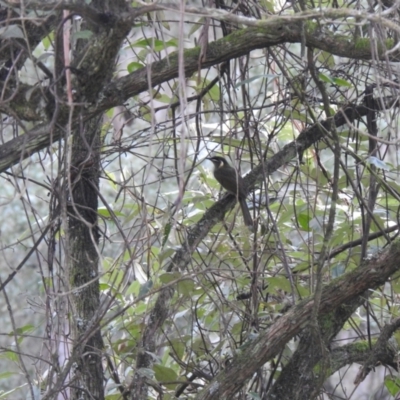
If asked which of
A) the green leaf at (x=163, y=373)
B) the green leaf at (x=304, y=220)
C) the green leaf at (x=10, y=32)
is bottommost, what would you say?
the green leaf at (x=163, y=373)

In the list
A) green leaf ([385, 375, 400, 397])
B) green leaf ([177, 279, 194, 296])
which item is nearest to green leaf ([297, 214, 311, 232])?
green leaf ([177, 279, 194, 296])

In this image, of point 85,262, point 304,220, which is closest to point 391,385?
point 304,220

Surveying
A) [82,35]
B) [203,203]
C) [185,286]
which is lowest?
[185,286]

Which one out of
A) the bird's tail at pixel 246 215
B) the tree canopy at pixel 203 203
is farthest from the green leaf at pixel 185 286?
the bird's tail at pixel 246 215

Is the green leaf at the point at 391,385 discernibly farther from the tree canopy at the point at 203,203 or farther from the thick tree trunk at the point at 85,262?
the thick tree trunk at the point at 85,262

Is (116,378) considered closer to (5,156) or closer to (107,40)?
(5,156)

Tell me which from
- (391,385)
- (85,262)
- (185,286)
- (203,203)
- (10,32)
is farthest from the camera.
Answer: (203,203)

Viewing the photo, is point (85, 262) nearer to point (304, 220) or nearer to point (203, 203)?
point (203, 203)

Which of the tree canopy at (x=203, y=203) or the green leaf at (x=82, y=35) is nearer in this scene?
the green leaf at (x=82, y=35)

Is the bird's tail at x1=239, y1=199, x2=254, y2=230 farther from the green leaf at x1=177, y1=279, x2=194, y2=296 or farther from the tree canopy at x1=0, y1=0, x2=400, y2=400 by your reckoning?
the green leaf at x1=177, y1=279, x2=194, y2=296

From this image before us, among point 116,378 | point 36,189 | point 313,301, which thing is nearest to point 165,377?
point 116,378

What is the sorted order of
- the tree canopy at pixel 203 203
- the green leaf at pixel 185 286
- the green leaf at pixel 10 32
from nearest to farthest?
the green leaf at pixel 10 32
the tree canopy at pixel 203 203
the green leaf at pixel 185 286

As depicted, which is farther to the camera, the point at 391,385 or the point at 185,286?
the point at 391,385

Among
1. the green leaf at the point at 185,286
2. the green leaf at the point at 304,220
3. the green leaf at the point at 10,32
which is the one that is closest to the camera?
the green leaf at the point at 10,32
